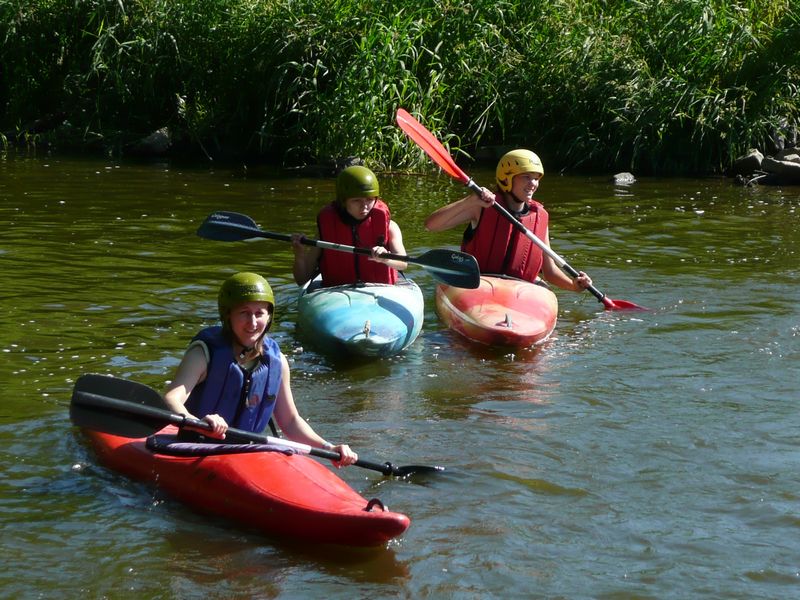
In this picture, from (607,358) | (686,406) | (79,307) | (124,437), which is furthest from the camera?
(79,307)

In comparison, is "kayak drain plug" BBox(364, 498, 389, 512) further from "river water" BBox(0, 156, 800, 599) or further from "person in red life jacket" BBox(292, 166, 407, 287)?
"person in red life jacket" BBox(292, 166, 407, 287)

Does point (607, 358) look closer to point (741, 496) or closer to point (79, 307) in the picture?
point (741, 496)

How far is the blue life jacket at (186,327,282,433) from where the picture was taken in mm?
4418

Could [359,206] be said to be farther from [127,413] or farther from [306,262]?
[127,413]

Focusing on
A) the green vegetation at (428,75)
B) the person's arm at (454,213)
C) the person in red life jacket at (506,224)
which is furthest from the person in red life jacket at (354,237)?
the green vegetation at (428,75)

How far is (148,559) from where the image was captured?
4.05 m

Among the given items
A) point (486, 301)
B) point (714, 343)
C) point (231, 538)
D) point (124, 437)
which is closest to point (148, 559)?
point (231, 538)

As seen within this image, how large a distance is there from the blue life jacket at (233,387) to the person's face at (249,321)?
6 cm

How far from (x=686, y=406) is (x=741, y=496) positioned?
1111 mm

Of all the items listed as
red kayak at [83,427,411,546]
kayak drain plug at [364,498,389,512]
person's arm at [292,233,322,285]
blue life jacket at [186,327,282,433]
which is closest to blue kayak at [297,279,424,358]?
person's arm at [292,233,322,285]

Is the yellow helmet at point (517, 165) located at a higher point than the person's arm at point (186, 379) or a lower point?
higher

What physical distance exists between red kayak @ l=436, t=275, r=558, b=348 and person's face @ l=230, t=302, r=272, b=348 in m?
2.36

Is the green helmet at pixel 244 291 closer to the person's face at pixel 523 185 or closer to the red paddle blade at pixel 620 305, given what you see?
the person's face at pixel 523 185

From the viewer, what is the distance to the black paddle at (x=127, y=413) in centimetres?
417
